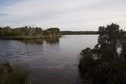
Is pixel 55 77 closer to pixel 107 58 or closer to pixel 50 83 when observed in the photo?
pixel 50 83

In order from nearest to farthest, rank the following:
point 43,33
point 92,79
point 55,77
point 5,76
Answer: point 5,76, point 92,79, point 55,77, point 43,33

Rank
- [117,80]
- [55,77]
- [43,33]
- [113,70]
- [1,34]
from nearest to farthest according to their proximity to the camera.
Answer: [117,80] → [113,70] → [55,77] → [1,34] → [43,33]

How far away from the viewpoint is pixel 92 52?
19.8m

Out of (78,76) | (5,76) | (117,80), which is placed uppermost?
(5,76)

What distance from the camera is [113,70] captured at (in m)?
11.8

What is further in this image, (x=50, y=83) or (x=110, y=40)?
(x=110, y=40)

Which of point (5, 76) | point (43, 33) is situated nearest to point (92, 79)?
point (5, 76)

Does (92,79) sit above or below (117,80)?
below

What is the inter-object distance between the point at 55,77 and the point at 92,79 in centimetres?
397

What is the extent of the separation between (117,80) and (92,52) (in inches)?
379

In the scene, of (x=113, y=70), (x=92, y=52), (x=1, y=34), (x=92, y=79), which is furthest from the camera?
(x=1, y=34)

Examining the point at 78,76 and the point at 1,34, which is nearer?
the point at 78,76

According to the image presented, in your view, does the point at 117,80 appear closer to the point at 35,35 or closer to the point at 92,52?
the point at 92,52

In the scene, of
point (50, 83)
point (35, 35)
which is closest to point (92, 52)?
point (50, 83)
